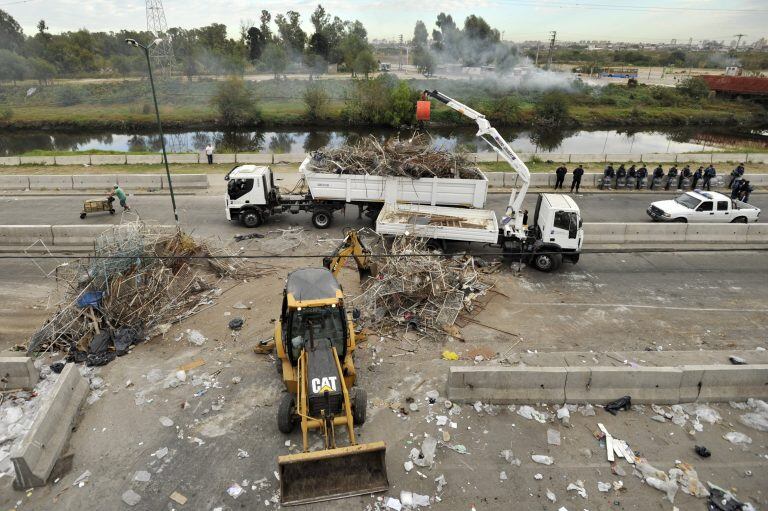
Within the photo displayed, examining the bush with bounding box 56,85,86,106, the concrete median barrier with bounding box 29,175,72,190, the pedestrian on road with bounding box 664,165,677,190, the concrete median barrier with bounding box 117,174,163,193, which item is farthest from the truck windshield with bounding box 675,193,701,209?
the bush with bounding box 56,85,86,106

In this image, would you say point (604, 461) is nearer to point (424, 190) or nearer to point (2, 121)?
point (424, 190)

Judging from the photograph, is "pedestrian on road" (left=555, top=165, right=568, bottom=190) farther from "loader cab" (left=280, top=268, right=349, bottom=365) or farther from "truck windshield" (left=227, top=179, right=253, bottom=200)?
"loader cab" (left=280, top=268, right=349, bottom=365)

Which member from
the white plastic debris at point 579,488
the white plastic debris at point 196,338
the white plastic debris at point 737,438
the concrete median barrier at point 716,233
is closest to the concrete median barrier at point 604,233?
the concrete median barrier at point 716,233

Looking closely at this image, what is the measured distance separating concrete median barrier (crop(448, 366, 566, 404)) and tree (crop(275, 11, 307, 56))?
9161 cm

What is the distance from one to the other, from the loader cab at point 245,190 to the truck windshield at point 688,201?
51.3ft

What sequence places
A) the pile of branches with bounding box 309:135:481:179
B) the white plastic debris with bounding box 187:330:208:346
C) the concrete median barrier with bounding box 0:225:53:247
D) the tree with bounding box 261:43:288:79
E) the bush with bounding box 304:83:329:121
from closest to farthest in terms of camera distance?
the white plastic debris with bounding box 187:330:208:346 → the concrete median barrier with bounding box 0:225:53:247 → the pile of branches with bounding box 309:135:481:179 → the bush with bounding box 304:83:329:121 → the tree with bounding box 261:43:288:79

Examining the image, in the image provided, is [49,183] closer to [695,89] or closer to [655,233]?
[655,233]

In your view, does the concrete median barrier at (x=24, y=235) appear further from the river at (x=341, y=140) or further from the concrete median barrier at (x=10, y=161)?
the river at (x=341, y=140)

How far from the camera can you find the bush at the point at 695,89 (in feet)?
208

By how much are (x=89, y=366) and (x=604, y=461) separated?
9.71 metres

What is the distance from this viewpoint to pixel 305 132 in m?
50.2

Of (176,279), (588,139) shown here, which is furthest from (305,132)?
(176,279)

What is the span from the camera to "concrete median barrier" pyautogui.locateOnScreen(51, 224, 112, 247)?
51.6ft

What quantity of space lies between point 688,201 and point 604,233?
171 inches
